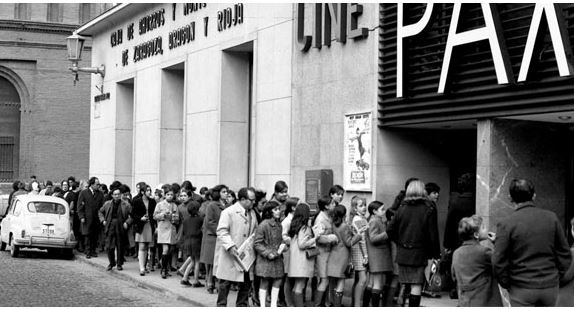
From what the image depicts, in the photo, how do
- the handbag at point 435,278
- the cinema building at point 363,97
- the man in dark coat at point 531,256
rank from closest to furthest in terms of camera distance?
the man in dark coat at point 531,256 < the cinema building at point 363,97 < the handbag at point 435,278

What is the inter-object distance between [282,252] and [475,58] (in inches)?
154

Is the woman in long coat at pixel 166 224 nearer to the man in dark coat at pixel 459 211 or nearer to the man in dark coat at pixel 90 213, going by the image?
the man in dark coat at pixel 90 213

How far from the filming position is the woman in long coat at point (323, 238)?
1227cm

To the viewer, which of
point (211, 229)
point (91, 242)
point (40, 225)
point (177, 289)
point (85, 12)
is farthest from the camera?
point (85, 12)

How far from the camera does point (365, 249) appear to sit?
12.5m

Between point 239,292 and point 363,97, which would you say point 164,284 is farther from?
point 363,97

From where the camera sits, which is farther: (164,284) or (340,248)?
(164,284)

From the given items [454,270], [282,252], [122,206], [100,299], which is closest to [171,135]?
[122,206]

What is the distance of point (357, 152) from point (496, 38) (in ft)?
14.0

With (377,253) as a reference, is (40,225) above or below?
below

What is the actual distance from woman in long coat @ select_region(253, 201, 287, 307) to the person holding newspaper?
0.63 ft

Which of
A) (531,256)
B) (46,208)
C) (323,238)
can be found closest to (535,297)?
(531,256)

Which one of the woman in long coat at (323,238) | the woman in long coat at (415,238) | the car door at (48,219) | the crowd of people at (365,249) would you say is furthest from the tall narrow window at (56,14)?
the woman in long coat at (415,238)

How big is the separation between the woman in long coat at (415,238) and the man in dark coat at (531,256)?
331 centimetres
